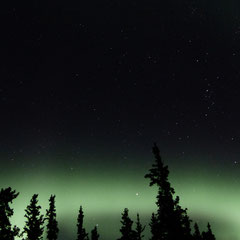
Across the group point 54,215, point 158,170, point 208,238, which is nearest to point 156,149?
Result: point 158,170

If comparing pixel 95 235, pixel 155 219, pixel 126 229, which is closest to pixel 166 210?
pixel 155 219

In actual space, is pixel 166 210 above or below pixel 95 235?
below

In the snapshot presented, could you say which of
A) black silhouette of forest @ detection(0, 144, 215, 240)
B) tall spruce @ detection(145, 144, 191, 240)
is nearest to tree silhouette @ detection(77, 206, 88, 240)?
black silhouette of forest @ detection(0, 144, 215, 240)

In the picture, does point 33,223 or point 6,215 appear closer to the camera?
point 6,215

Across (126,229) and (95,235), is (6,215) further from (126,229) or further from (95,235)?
(95,235)

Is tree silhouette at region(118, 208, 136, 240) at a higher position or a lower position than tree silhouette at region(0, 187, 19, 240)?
higher

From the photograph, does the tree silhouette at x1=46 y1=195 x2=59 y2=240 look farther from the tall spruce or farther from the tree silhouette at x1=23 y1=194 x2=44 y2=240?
the tall spruce

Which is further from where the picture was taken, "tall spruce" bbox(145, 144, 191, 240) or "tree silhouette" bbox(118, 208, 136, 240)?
"tree silhouette" bbox(118, 208, 136, 240)

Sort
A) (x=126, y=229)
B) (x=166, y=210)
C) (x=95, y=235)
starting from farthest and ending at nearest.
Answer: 1. (x=95, y=235)
2. (x=126, y=229)
3. (x=166, y=210)

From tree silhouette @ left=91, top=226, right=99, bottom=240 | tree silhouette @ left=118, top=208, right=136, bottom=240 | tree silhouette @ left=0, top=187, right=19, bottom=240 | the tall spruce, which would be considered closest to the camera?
tree silhouette @ left=0, top=187, right=19, bottom=240

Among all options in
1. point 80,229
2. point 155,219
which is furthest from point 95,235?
point 155,219

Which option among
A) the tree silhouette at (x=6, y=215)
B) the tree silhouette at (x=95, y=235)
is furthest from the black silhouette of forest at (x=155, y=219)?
the tree silhouette at (x=95, y=235)

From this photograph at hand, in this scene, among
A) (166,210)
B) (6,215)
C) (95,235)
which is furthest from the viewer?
(95,235)

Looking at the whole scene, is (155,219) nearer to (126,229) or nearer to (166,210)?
(166,210)
